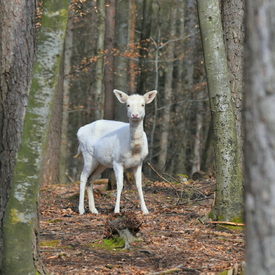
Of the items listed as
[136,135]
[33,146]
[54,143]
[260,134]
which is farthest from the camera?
[54,143]

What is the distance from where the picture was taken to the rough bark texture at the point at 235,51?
7.98 meters

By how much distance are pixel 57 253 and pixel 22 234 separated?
1661 mm

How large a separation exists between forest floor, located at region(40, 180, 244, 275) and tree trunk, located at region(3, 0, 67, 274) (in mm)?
946

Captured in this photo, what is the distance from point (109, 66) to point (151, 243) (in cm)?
931

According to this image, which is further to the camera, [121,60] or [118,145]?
[121,60]

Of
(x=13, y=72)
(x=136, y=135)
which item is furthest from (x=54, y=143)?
(x=13, y=72)

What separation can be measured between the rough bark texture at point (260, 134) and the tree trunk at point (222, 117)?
4574mm

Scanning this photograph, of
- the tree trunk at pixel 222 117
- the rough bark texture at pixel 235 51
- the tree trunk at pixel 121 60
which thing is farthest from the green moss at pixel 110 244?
the tree trunk at pixel 121 60

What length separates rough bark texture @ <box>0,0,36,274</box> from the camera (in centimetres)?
505

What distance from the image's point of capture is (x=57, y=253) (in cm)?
591

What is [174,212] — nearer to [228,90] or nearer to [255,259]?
[228,90]

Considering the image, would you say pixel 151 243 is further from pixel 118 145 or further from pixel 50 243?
pixel 118 145

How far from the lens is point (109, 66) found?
589 inches

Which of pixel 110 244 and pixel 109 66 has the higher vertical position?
pixel 109 66
